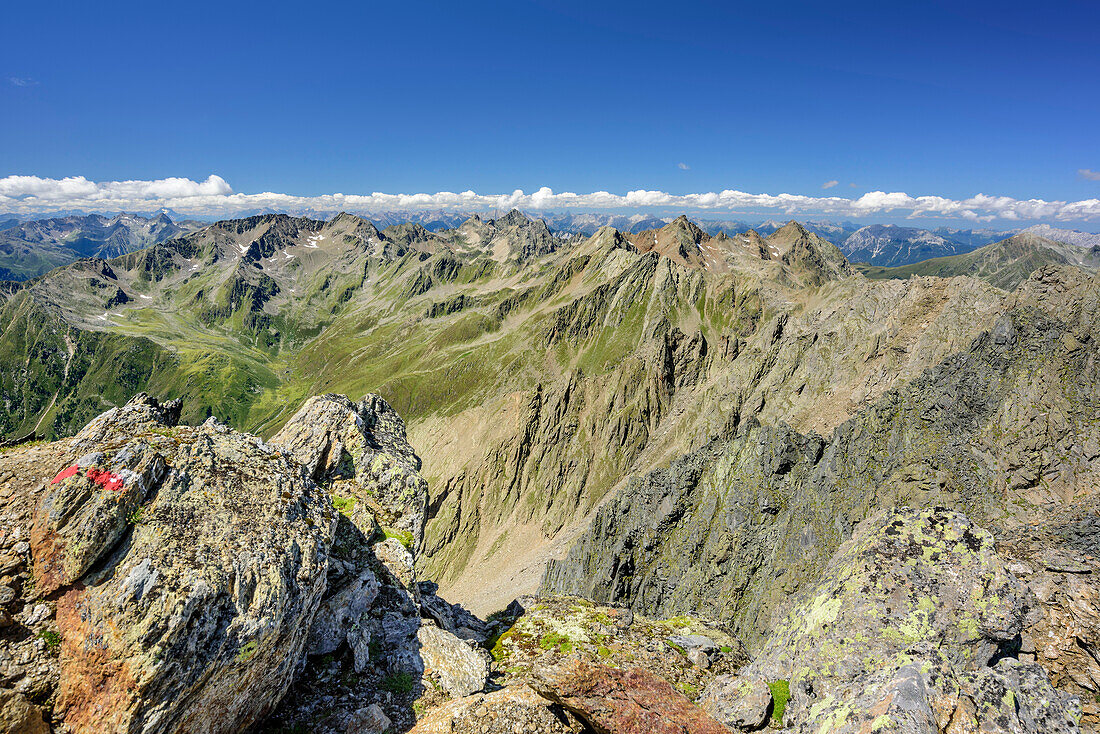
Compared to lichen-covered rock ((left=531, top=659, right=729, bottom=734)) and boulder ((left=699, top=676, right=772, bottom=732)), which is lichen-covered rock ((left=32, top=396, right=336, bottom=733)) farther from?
boulder ((left=699, top=676, right=772, bottom=732))

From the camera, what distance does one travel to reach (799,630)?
754 inches

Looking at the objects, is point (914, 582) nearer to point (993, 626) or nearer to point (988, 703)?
point (993, 626)

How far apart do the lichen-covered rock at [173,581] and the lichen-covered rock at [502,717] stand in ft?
16.6

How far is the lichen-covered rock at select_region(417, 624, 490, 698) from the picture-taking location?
16094mm

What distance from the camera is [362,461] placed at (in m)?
24.8

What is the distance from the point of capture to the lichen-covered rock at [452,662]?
16.1 m

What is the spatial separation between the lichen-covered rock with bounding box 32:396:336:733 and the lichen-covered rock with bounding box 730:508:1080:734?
1751 cm

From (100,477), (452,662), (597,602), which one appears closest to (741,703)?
(452,662)

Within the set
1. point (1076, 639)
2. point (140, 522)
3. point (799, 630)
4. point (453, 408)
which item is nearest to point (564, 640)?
point (799, 630)

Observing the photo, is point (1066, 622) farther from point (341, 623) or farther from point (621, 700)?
point (341, 623)

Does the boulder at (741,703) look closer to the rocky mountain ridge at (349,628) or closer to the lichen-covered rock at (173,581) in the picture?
the rocky mountain ridge at (349,628)

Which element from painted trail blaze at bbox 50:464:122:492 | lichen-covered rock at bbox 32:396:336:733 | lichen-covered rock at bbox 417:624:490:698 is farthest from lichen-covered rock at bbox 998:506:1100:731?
painted trail blaze at bbox 50:464:122:492

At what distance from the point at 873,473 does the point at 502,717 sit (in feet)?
194

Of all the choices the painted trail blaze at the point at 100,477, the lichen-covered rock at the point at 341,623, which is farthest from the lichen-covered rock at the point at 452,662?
the painted trail blaze at the point at 100,477
